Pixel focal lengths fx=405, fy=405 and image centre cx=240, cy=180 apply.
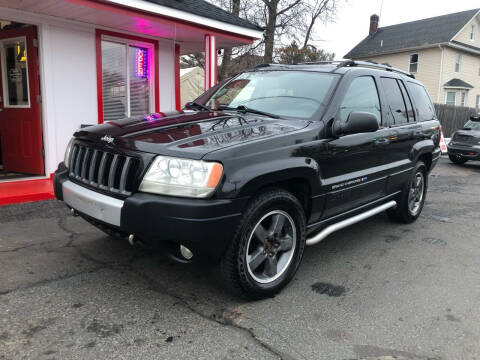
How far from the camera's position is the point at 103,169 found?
3.01 meters

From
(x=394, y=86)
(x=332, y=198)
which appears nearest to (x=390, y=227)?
(x=394, y=86)

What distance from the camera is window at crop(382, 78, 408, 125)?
4.59 m

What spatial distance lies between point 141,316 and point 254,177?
49.8 inches

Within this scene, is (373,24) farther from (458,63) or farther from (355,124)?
(355,124)

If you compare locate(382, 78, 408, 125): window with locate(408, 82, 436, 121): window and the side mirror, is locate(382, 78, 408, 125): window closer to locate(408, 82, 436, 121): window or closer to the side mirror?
locate(408, 82, 436, 121): window

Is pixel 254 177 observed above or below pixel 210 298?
above

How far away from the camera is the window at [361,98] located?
3.83 m

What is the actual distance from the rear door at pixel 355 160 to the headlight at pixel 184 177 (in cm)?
115

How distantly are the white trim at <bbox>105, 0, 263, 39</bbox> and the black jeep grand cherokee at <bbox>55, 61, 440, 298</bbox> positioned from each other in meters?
3.03

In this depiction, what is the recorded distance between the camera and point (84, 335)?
102 inches

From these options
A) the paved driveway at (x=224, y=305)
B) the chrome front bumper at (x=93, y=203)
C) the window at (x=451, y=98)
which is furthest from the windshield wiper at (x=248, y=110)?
the window at (x=451, y=98)

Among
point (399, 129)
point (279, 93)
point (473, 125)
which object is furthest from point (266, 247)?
point (473, 125)

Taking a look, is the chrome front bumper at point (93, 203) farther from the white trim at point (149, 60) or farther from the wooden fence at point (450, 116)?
the wooden fence at point (450, 116)

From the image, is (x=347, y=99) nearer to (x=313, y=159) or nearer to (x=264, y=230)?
(x=313, y=159)
